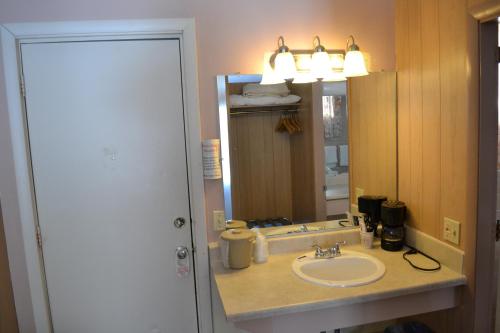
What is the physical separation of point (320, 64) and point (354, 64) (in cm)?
18

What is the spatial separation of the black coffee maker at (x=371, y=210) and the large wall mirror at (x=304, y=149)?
0.25 ft

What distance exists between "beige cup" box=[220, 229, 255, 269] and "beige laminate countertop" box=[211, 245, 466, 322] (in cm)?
4

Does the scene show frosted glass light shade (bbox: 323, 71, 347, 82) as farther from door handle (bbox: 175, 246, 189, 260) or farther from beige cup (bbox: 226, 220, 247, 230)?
door handle (bbox: 175, 246, 189, 260)

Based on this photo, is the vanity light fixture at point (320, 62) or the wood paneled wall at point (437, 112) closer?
the wood paneled wall at point (437, 112)

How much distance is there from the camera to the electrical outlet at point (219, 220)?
1.99 meters

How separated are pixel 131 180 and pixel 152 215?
0.68ft

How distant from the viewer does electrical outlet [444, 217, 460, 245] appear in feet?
5.47

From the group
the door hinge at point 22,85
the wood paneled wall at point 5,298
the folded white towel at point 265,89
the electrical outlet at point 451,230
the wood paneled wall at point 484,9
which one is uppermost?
the wood paneled wall at point 484,9

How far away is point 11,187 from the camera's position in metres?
1.81

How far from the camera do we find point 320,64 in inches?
75.7

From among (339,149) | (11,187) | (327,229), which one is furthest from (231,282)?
(11,187)

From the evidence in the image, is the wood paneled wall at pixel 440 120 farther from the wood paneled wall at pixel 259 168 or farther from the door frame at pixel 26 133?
the door frame at pixel 26 133

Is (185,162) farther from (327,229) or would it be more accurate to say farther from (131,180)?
(327,229)

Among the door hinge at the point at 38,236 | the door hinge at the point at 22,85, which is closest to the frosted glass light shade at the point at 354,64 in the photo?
the door hinge at the point at 22,85
